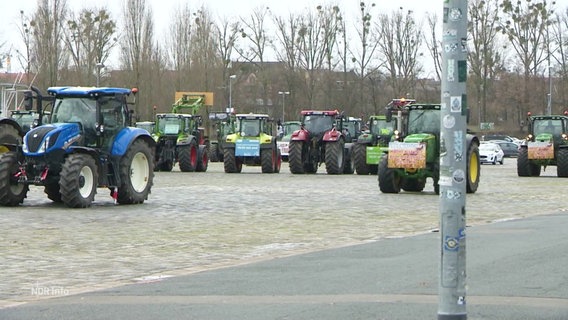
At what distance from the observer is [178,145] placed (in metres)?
42.0

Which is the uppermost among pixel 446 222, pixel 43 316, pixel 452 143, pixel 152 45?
pixel 152 45

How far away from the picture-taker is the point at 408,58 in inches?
3504

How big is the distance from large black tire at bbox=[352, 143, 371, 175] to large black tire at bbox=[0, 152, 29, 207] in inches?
759

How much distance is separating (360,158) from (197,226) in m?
21.5

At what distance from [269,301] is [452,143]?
3.72m

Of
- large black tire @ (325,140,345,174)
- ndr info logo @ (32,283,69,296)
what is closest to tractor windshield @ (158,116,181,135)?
large black tire @ (325,140,345,174)

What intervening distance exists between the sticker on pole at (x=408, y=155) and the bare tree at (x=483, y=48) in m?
61.8

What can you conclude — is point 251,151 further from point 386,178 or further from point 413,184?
point 386,178

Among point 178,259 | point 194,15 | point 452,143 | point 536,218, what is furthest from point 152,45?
point 452,143

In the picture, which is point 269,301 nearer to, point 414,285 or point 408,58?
point 414,285

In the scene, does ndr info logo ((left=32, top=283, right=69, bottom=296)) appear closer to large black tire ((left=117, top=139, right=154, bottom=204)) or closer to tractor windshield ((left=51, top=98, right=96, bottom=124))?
large black tire ((left=117, top=139, right=154, bottom=204))

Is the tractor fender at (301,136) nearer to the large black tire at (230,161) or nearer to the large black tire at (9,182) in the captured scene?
the large black tire at (230,161)

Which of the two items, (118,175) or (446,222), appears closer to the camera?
(446,222)

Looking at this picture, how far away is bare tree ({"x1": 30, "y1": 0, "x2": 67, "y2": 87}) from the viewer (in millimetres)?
65625
